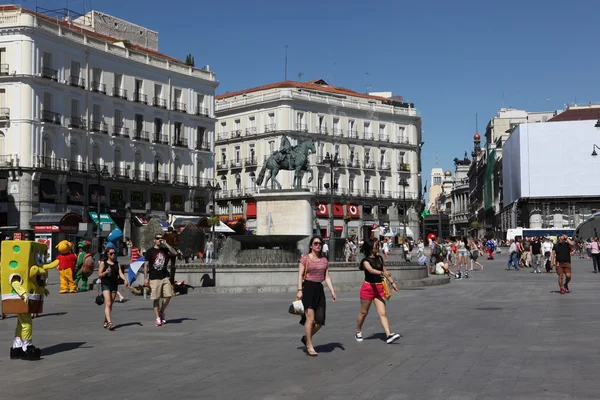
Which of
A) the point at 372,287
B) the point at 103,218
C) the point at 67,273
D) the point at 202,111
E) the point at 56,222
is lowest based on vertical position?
the point at 67,273

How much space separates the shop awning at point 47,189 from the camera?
179 feet

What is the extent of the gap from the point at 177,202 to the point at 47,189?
14.1 metres

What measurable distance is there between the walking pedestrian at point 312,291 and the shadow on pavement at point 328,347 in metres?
0.27

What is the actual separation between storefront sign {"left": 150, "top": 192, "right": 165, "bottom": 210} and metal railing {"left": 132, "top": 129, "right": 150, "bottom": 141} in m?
4.49

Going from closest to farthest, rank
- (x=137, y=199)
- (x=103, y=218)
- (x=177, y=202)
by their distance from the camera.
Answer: (x=103, y=218) < (x=137, y=199) < (x=177, y=202)

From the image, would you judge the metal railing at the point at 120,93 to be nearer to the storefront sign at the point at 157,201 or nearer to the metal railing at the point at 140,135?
the metal railing at the point at 140,135

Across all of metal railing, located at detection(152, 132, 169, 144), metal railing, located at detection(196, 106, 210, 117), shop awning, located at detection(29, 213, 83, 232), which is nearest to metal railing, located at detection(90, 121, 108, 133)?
metal railing, located at detection(152, 132, 169, 144)

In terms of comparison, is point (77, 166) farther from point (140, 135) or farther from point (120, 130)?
point (140, 135)

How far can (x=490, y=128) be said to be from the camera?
5315 inches

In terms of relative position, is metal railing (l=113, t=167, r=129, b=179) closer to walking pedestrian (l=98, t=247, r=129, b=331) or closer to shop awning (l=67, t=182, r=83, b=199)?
shop awning (l=67, t=182, r=83, b=199)

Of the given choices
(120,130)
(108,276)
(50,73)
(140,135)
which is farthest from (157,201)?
(108,276)

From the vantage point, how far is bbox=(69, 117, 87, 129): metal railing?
57625mm

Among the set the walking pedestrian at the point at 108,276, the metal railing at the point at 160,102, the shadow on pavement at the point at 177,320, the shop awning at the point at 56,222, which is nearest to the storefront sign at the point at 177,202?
the metal railing at the point at 160,102

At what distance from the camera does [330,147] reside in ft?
286
